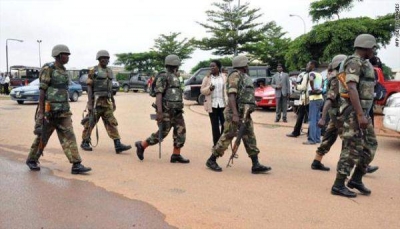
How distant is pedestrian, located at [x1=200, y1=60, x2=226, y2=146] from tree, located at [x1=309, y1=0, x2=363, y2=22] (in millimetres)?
19660

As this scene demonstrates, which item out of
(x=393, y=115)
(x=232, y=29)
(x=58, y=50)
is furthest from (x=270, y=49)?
(x=58, y=50)

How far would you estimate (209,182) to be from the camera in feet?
18.4

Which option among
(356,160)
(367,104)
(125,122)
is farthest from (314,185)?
(125,122)

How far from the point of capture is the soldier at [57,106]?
19.3ft

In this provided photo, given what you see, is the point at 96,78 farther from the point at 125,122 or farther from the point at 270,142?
the point at 125,122

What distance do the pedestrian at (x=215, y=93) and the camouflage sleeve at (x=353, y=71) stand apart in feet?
9.44

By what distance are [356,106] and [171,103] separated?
283 cm

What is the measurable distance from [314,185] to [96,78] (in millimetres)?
4204

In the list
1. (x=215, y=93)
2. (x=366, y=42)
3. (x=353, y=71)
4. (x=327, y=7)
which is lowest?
(x=215, y=93)

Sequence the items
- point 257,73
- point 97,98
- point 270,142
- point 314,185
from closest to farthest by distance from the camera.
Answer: point 314,185 → point 97,98 → point 270,142 → point 257,73

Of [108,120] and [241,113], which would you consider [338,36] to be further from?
[241,113]

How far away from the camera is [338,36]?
23594 mm

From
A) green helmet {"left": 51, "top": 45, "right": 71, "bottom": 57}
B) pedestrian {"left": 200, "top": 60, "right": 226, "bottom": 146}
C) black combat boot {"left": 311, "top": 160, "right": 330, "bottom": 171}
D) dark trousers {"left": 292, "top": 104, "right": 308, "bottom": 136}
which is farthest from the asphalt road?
green helmet {"left": 51, "top": 45, "right": 71, "bottom": 57}

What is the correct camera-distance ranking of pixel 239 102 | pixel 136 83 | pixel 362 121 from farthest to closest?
pixel 136 83, pixel 239 102, pixel 362 121
